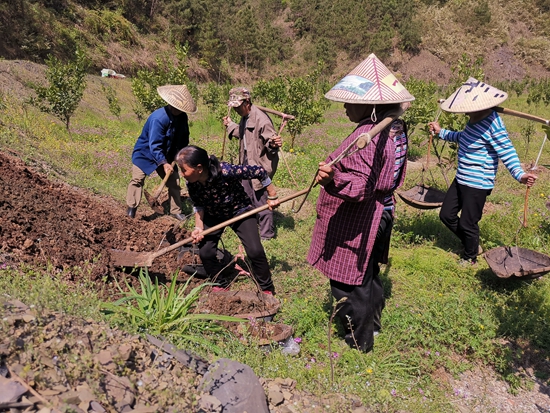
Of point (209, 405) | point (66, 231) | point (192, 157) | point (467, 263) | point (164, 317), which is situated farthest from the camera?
point (467, 263)

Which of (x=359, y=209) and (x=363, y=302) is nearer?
(x=359, y=209)

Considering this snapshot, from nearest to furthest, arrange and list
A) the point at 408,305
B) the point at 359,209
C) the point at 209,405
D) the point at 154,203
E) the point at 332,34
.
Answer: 1. the point at 209,405
2. the point at 359,209
3. the point at 408,305
4. the point at 154,203
5. the point at 332,34

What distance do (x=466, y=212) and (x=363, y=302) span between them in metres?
2.04

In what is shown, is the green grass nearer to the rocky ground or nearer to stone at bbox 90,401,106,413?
the rocky ground

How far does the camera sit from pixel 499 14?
154 feet

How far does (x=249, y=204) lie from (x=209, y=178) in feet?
1.87

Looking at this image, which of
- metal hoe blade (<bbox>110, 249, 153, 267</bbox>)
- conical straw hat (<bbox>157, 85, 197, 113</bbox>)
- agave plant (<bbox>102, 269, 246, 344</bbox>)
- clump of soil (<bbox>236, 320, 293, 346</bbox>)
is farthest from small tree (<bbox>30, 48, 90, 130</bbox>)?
clump of soil (<bbox>236, 320, 293, 346</bbox>)

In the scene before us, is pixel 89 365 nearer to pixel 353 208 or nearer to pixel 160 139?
pixel 353 208

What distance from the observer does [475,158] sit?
158 inches

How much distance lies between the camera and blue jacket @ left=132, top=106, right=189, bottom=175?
4789mm

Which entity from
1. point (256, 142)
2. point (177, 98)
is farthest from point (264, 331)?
point (177, 98)

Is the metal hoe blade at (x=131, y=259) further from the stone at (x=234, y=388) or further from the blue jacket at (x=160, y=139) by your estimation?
the blue jacket at (x=160, y=139)

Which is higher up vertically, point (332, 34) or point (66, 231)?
point (332, 34)

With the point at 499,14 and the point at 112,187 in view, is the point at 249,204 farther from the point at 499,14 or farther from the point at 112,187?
the point at 499,14
